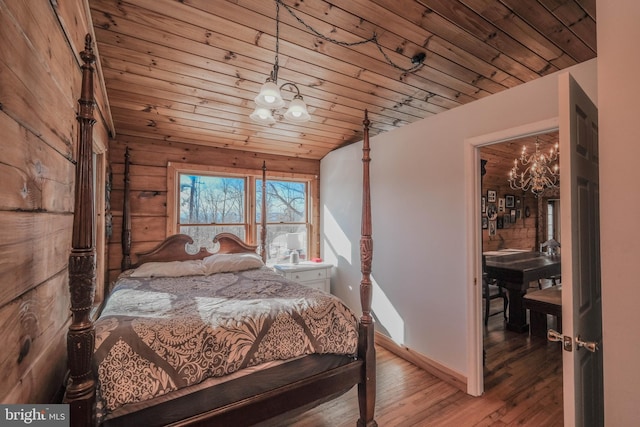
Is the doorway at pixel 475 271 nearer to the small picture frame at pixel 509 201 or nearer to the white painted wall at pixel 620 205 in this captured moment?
the white painted wall at pixel 620 205

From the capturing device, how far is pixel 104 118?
2662mm

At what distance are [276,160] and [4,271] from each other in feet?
11.4

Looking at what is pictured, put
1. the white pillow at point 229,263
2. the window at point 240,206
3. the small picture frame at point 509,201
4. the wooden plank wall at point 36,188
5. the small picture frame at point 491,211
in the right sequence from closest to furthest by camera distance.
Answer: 1. the wooden plank wall at point 36,188
2. the white pillow at point 229,263
3. the window at point 240,206
4. the small picture frame at point 491,211
5. the small picture frame at point 509,201

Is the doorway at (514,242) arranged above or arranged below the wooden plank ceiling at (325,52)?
below

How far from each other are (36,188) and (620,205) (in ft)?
6.96

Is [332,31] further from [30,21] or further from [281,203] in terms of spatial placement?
[281,203]

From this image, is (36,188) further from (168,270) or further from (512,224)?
(512,224)

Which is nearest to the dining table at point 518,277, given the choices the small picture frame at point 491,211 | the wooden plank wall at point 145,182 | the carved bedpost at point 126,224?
the small picture frame at point 491,211

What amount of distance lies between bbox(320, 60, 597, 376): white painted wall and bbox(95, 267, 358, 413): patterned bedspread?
3.76 ft

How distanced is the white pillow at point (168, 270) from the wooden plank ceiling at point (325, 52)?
151 centimetres

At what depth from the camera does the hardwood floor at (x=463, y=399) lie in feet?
6.79

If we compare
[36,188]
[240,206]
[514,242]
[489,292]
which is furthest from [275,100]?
[514,242]

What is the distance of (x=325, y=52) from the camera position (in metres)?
2.31

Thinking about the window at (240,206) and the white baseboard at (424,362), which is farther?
the window at (240,206)
